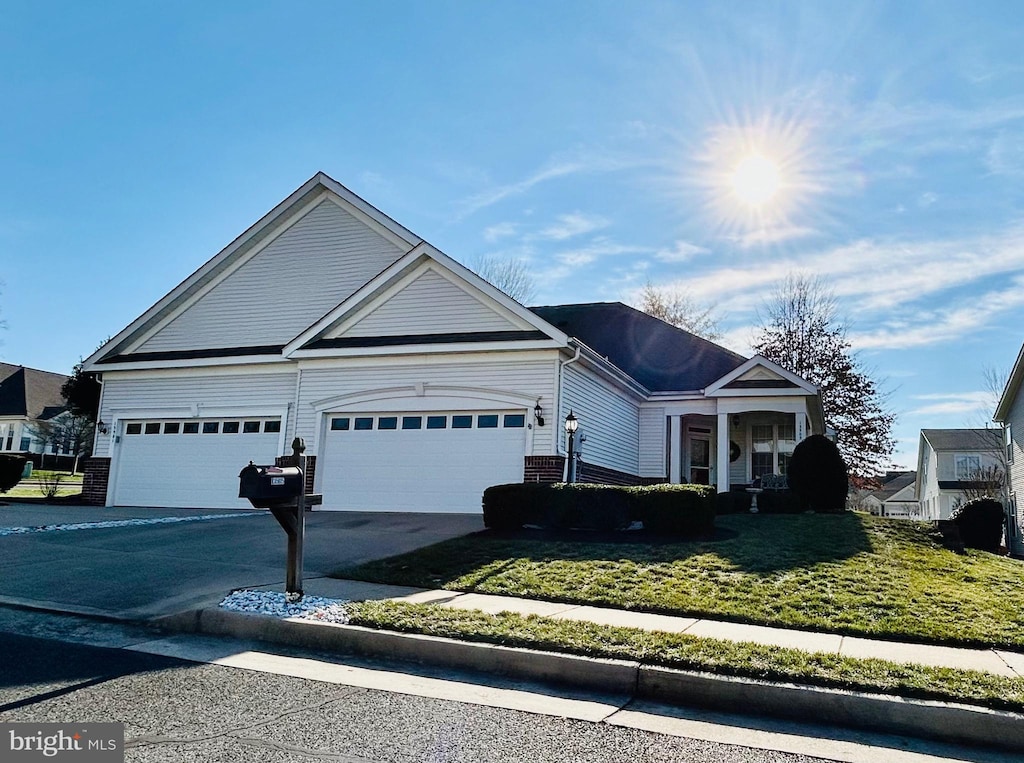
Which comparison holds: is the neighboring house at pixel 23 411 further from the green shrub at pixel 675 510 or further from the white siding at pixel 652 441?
the green shrub at pixel 675 510

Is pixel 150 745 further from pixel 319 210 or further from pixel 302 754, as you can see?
pixel 319 210

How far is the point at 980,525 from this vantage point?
1269 centimetres

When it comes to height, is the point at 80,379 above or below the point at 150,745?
above

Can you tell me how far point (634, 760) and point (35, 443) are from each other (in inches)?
2178

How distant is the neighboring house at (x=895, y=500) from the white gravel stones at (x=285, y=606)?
61064mm

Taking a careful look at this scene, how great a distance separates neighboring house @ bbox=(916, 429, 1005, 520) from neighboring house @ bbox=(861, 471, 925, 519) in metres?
17.4

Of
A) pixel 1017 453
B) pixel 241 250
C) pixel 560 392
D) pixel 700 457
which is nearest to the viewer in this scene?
pixel 560 392

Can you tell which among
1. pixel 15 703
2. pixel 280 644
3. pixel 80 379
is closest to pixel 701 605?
pixel 280 644

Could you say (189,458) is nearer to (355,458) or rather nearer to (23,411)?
(355,458)

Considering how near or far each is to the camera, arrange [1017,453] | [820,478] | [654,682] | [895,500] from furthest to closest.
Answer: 1. [895,500]
2. [1017,453]
3. [820,478]
4. [654,682]

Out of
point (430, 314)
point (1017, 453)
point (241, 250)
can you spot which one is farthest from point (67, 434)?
point (1017, 453)

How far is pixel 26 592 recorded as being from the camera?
8008 mm

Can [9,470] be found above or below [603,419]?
below

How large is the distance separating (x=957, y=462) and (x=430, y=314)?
3616cm
